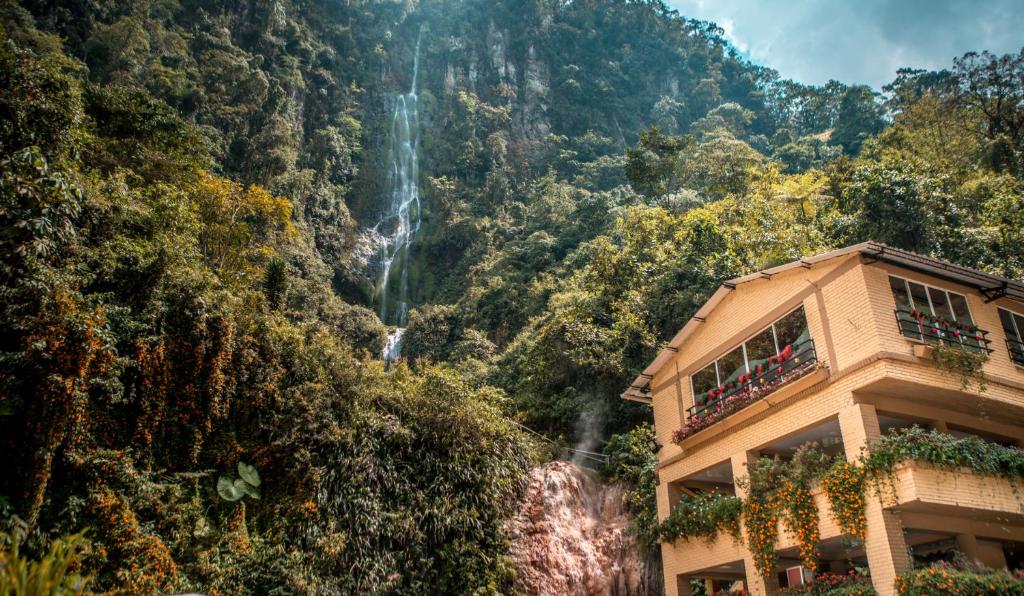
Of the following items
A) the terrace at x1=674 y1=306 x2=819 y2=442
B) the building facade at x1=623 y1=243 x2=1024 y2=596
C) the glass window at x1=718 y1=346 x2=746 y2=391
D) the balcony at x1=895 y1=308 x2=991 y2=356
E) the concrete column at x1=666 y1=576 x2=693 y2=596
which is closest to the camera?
the building facade at x1=623 y1=243 x2=1024 y2=596

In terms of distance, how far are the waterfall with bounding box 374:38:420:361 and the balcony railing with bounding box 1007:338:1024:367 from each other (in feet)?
98.8

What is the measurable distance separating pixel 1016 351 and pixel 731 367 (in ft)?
20.8

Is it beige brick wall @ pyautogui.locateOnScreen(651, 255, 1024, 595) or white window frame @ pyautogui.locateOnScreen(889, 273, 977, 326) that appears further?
white window frame @ pyautogui.locateOnScreen(889, 273, 977, 326)

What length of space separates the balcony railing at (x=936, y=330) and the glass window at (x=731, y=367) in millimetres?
4189

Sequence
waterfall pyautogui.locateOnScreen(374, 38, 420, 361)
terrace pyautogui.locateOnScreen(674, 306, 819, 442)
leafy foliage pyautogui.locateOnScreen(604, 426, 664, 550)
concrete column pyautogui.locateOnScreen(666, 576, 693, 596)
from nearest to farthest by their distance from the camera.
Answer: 1. terrace pyautogui.locateOnScreen(674, 306, 819, 442)
2. concrete column pyautogui.locateOnScreen(666, 576, 693, 596)
3. leafy foliage pyautogui.locateOnScreen(604, 426, 664, 550)
4. waterfall pyautogui.locateOnScreen(374, 38, 420, 361)

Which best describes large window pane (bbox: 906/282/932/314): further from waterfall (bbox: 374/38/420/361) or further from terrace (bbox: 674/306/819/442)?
waterfall (bbox: 374/38/420/361)

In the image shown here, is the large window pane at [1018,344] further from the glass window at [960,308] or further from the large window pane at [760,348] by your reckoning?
the large window pane at [760,348]

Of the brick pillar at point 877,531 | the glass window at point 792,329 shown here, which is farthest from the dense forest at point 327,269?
the brick pillar at point 877,531

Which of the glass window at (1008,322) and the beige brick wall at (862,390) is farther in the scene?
the glass window at (1008,322)

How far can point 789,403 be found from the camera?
1439 centimetres

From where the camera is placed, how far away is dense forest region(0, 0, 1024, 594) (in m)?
11.6

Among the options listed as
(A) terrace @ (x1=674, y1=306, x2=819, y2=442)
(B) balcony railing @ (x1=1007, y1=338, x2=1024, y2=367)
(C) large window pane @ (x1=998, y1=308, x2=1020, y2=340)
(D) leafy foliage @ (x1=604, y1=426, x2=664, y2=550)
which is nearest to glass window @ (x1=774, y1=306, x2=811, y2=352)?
(A) terrace @ (x1=674, y1=306, x2=819, y2=442)

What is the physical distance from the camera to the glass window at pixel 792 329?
49.1ft

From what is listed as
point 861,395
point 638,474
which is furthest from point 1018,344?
point 638,474
